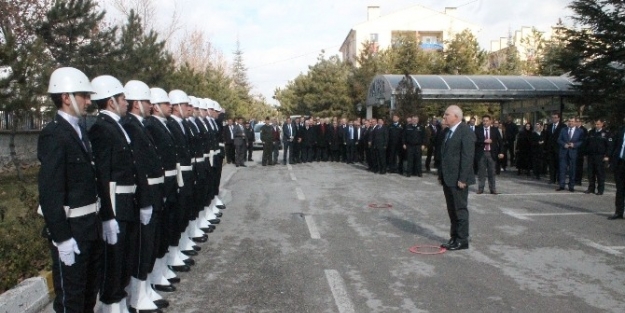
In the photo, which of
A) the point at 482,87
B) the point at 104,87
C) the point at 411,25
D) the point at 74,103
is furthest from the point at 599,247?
the point at 411,25

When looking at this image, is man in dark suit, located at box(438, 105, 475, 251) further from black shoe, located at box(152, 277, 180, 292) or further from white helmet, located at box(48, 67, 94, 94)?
white helmet, located at box(48, 67, 94, 94)

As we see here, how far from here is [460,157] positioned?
9.02m

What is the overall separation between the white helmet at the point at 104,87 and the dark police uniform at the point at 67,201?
821 millimetres

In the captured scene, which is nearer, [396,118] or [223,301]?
[223,301]

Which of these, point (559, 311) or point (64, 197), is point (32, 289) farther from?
point (559, 311)

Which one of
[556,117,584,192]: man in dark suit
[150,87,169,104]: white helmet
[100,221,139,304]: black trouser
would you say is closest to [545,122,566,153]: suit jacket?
[556,117,584,192]: man in dark suit

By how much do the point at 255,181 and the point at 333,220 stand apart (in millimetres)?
8179

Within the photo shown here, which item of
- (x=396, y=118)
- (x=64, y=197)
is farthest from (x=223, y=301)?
(x=396, y=118)

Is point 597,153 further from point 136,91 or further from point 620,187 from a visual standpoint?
point 136,91

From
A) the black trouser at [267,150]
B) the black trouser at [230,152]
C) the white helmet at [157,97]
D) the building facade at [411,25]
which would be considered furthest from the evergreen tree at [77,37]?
the building facade at [411,25]

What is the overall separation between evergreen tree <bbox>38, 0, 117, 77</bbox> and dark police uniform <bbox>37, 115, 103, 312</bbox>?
17202mm

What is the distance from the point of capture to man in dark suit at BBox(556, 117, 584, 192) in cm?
1612

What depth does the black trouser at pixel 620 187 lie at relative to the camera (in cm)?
1157

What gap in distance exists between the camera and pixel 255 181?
19203 mm
